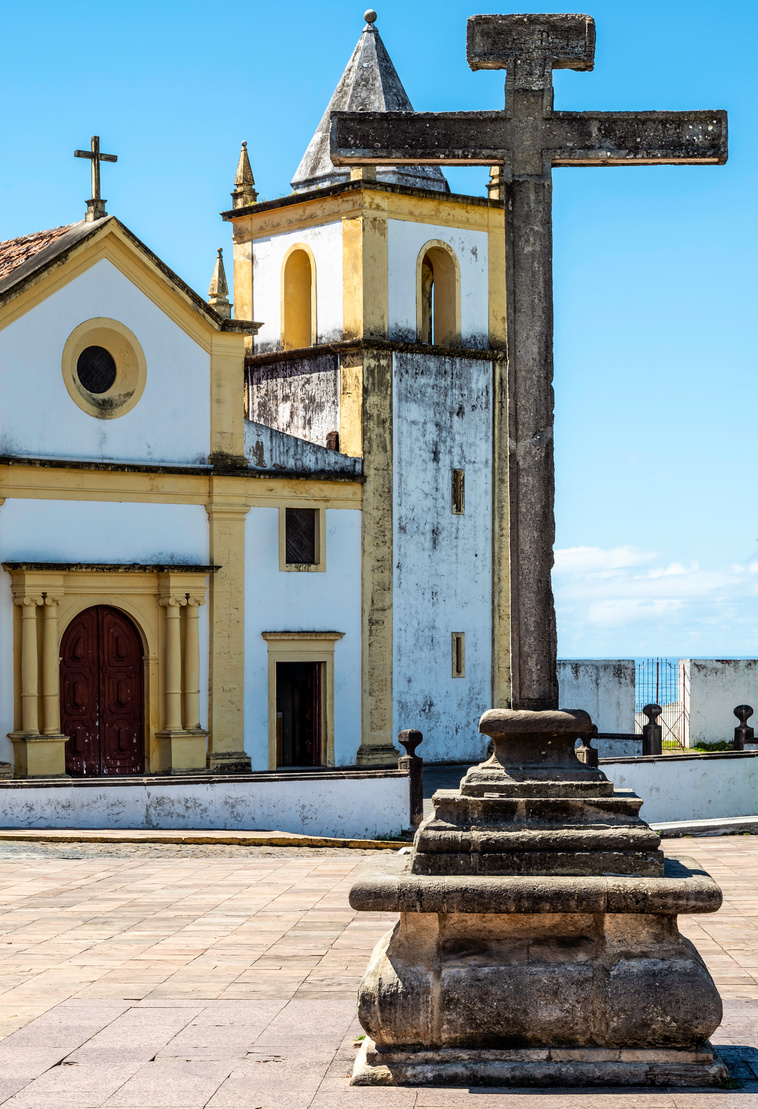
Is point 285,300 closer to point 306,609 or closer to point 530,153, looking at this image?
point 306,609

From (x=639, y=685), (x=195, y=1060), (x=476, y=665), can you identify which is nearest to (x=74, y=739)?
(x=476, y=665)

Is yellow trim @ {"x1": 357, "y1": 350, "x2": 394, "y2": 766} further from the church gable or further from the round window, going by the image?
the round window

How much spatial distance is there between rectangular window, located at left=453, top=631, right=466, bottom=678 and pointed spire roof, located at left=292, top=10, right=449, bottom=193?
25.7 ft

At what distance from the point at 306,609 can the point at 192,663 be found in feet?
7.39

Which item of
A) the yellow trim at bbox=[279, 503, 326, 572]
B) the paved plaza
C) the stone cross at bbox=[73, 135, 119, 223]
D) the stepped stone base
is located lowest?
the paved plaza

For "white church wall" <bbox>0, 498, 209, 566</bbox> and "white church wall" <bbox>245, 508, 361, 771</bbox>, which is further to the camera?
"white church wall" <bbox>245, 508, 361, 771</bbox>

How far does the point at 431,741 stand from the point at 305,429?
583cm

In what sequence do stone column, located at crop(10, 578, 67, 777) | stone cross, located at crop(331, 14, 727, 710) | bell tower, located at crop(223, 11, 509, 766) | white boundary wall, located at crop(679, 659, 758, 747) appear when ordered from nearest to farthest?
stone cross, located at crop(331, 14, 727, 710) < stone column, located at crop(10, 578, 67, 777) < bell tower, located at crop(223, 11, 509, 766) < white boundary wall, located at crop(679, 659, 758, 747)

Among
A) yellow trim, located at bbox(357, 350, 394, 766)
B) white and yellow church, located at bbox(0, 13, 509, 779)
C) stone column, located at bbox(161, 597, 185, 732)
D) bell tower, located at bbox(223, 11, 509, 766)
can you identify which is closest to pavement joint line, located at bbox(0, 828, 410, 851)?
white and yellow church, located at bbox(0, 13, 509, 779)

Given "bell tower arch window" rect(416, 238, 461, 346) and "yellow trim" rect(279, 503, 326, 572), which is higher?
"bell tower arch window" rect(416, 238, 461, 346)

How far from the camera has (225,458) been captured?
22188mm

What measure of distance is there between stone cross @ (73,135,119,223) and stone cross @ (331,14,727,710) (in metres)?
16.3

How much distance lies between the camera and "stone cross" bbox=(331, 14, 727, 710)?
246 inches

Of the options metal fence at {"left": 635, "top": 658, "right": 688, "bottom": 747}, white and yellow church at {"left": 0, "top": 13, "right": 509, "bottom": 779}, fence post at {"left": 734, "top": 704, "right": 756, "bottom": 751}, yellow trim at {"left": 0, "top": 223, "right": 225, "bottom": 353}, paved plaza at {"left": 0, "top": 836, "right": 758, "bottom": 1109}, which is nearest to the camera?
paved plaza at {"left": 0, "top": 836, "right": 758, "bottom": 1109}
